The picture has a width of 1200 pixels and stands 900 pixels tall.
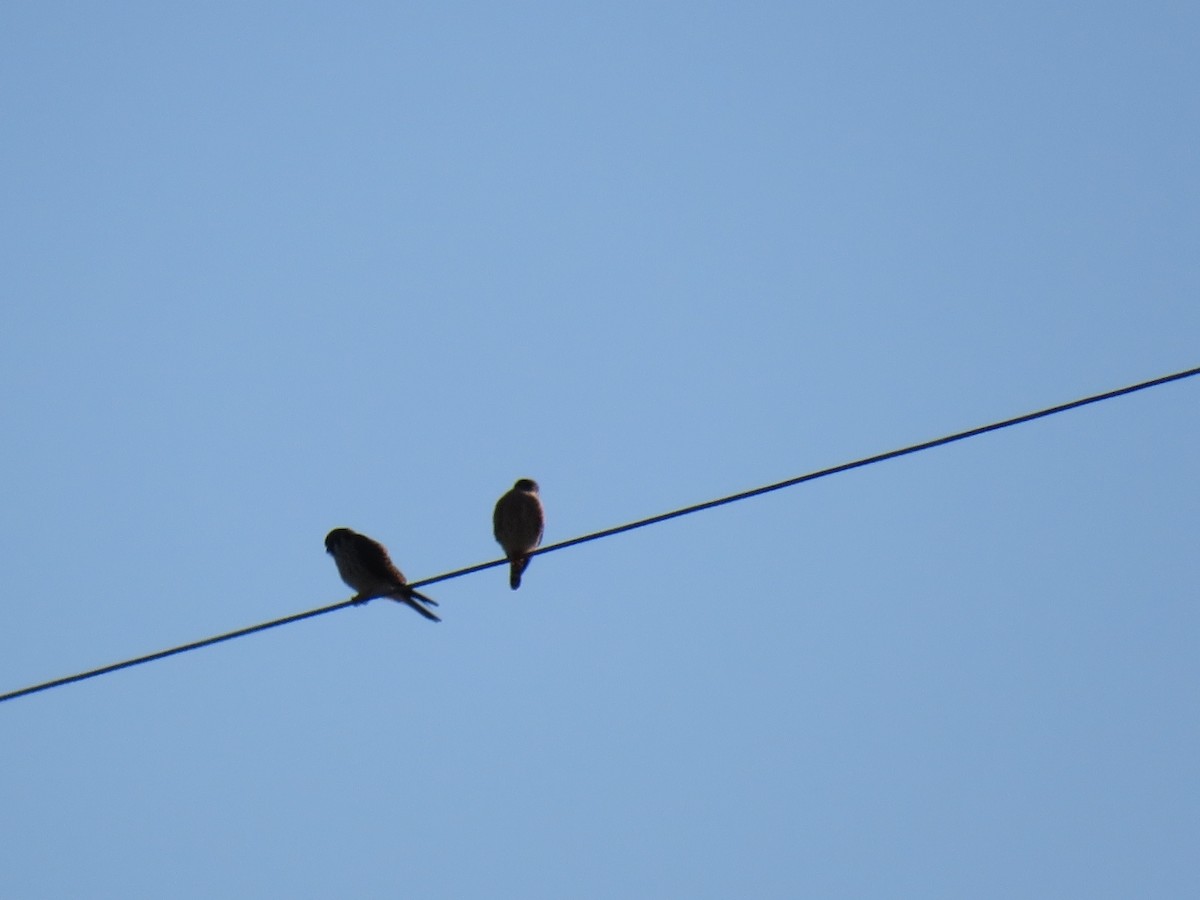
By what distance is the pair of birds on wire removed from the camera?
32.4ft

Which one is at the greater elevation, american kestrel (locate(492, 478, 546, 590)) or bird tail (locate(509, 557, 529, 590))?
american kestrel (locate(492, 478, 546, 590))

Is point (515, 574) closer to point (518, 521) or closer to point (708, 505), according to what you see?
point (518, 521)

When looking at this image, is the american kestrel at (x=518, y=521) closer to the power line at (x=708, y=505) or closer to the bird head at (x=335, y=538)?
the bird head at (x=335, y=538)

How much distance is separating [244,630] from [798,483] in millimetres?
2288

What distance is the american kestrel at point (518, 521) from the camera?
10.9m

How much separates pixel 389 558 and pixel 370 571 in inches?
7.3

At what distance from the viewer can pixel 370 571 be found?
393 inches

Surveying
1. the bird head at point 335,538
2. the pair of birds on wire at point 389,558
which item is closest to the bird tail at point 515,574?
the pair of birds on wire at point 389,558

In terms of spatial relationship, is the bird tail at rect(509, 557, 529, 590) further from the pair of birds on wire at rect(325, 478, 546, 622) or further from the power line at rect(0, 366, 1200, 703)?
the power line at rect(0, 366, 1200, 703)

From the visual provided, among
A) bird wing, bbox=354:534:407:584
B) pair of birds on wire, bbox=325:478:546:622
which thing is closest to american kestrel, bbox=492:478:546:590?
pair of birds on wire, bbox=325:478:546:622

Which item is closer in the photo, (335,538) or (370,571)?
(370,571)

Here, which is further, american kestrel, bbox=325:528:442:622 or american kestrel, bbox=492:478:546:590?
american kestrel, bbox=492:478:546:590

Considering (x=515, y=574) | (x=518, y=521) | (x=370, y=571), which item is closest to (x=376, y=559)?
(x=370, y=571)

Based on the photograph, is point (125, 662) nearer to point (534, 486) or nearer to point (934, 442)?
point (934, 442)
